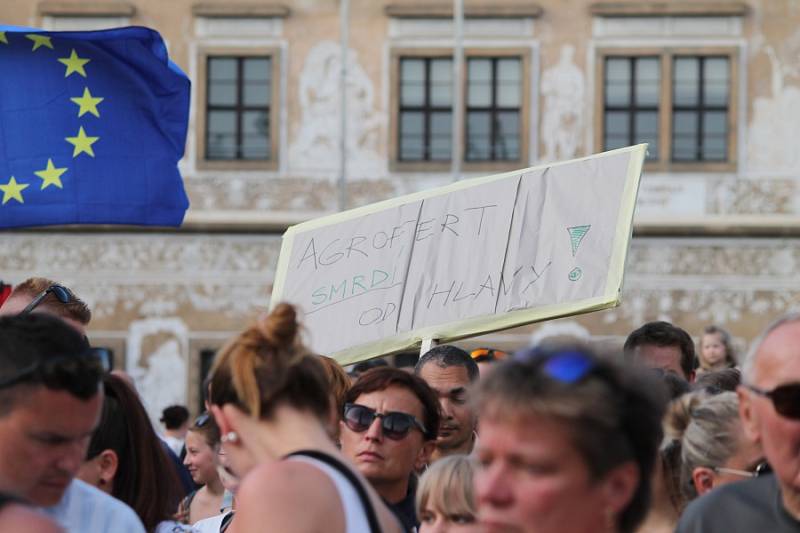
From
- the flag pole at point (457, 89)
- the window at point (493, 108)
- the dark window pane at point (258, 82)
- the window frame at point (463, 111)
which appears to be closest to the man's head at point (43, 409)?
the flag pole at point (457, 89)

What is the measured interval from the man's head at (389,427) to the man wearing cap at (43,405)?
2.02m

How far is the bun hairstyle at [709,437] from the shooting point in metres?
4.56

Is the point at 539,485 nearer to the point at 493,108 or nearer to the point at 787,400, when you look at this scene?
the point at 787,400

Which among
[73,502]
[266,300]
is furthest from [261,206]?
[73,502]

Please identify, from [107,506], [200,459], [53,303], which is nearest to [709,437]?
[107,506]

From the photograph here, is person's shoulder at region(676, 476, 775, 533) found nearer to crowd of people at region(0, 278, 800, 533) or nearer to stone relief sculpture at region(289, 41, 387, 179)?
crowd of people at region(0, 278, 800, 533)

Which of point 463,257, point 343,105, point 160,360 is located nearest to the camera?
point 463,257

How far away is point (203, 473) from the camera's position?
8.61 meters

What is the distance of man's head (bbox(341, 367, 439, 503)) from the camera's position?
5.56 m

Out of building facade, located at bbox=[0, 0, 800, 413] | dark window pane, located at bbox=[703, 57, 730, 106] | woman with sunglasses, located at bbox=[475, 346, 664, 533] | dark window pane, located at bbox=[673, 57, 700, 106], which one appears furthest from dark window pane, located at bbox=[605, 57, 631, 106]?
woman with sunglasses, located at bbox=[475, 346, 664, 533]

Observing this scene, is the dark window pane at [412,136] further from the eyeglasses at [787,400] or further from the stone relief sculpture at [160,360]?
the eyeglasses at [787,400]

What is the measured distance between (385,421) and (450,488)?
1130 mm

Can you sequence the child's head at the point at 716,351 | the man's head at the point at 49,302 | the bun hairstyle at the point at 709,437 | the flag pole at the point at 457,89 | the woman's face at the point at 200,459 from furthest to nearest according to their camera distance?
the flag pole at the point at 457,89, the child's head at the point at 716,351, the woman's face at the point at 200,459, the man's head at the point at 49,302, the bun hairstyle at the point at 709,437

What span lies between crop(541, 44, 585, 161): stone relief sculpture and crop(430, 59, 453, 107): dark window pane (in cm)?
135
